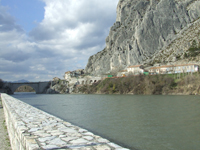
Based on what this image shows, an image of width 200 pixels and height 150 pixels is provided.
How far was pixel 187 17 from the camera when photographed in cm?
10462

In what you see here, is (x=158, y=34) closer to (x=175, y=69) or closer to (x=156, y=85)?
(x=175, y=69)

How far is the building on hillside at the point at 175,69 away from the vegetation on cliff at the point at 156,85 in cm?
1008

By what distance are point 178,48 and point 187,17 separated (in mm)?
28238

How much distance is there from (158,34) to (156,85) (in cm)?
5470

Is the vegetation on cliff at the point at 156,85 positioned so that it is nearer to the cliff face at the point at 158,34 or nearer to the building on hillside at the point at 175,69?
the building on hillside at the point at 175,69

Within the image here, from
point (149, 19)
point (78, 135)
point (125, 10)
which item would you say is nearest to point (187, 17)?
point (149, 19)

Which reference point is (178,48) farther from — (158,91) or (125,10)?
(125,10)

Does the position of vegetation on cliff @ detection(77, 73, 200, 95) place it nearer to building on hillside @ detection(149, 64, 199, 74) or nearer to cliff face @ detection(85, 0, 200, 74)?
building on hillside @ detection(149, 64, 199, 74)

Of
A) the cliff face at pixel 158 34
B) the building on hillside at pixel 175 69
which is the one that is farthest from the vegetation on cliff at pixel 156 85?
the cliff face at pixel 158 34

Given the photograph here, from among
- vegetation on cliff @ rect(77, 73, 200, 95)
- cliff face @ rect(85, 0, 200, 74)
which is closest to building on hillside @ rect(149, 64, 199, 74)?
cliff face @ rect(85, 0, 200, 74)

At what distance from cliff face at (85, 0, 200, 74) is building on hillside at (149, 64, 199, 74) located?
9153 mm

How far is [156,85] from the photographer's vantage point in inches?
2395

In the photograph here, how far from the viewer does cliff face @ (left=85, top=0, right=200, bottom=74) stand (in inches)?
3680

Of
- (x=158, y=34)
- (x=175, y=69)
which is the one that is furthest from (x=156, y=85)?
(x=158, y=34)
